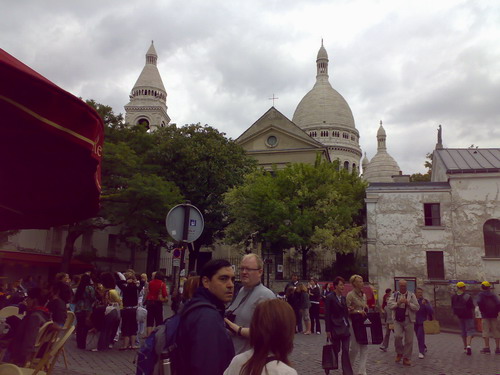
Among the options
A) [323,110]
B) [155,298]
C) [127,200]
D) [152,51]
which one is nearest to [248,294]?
[155,298]

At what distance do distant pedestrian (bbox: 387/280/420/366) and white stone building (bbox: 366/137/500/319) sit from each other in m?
18.4

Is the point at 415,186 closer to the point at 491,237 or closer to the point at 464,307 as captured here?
the point at 491,237

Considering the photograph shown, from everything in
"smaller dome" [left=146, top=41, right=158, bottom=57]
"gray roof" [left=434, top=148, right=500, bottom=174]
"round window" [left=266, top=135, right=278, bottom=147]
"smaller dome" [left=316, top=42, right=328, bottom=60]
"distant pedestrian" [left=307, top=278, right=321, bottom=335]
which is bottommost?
"distant pedestrian" [left=307, top=278, right=321, bottom=335]

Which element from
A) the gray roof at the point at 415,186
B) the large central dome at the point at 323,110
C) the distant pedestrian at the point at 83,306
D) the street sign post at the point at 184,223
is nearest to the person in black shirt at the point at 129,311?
the distant pedestrian at the point at 83,306

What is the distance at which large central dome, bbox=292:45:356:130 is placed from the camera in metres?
78.9

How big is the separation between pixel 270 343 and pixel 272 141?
1784 inches

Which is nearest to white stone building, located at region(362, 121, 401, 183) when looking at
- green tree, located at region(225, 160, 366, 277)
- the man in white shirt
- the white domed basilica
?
the white domed basilica

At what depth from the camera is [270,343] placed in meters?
2.65

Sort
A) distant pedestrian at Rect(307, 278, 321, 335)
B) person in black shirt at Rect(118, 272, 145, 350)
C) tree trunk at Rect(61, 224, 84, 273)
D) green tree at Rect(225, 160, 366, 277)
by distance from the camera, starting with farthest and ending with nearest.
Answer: green tree at Rect(225, 160, 366, 277)
tree trunk at Rect(61, 224, 84, 273)
distant pedestrian at Rect(307, 278, 321, 335)
person in black shirt at Rect(118, 272, 145, 350)

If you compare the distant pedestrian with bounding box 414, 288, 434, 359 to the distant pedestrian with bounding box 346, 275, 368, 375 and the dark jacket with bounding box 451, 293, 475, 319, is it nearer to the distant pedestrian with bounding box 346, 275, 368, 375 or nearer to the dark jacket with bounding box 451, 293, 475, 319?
the dark jacket with bounding box 451, 293, 475, 319

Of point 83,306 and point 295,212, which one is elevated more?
point 295,212

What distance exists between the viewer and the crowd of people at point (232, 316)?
8.88 ft

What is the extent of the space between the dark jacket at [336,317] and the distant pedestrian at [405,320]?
2.70 m

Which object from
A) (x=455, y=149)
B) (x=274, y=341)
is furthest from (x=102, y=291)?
(x=455, y=149)
